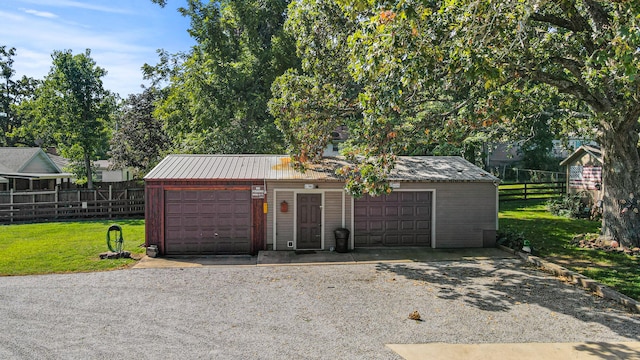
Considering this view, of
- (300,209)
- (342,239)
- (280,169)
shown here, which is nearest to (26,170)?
(280,169)

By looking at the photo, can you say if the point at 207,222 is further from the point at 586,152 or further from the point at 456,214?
Answer: the point at 586,152

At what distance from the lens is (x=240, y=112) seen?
19844 millimetres

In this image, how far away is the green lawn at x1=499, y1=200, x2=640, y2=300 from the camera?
9.05 meters

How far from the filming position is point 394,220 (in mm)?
13023

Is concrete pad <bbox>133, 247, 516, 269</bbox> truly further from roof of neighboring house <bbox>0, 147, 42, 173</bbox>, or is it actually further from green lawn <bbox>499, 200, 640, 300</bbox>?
roof of neighboring house <bbox>0, 147, 42, 173</bbox>

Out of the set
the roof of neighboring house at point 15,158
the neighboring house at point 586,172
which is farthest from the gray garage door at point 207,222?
the roof of neighboring house at point 15,158

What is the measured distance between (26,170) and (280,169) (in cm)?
2062

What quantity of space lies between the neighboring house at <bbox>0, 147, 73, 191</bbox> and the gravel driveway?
1729 centimetres

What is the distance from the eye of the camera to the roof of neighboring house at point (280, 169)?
40.5ft

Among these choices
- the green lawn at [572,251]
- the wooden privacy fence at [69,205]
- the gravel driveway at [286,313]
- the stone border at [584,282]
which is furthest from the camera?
the wooden privacy fence at [69,205]

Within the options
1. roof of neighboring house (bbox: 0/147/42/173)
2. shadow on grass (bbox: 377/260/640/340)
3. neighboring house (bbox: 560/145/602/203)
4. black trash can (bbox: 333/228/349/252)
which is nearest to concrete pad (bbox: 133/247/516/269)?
black trash can (bbox: 333/228/349/252)

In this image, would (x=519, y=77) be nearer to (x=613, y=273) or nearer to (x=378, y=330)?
(x=613, y=273)

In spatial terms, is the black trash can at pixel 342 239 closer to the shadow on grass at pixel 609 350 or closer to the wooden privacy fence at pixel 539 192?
the shadow on grass at pixel 609 350

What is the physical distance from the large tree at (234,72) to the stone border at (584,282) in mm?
12689
